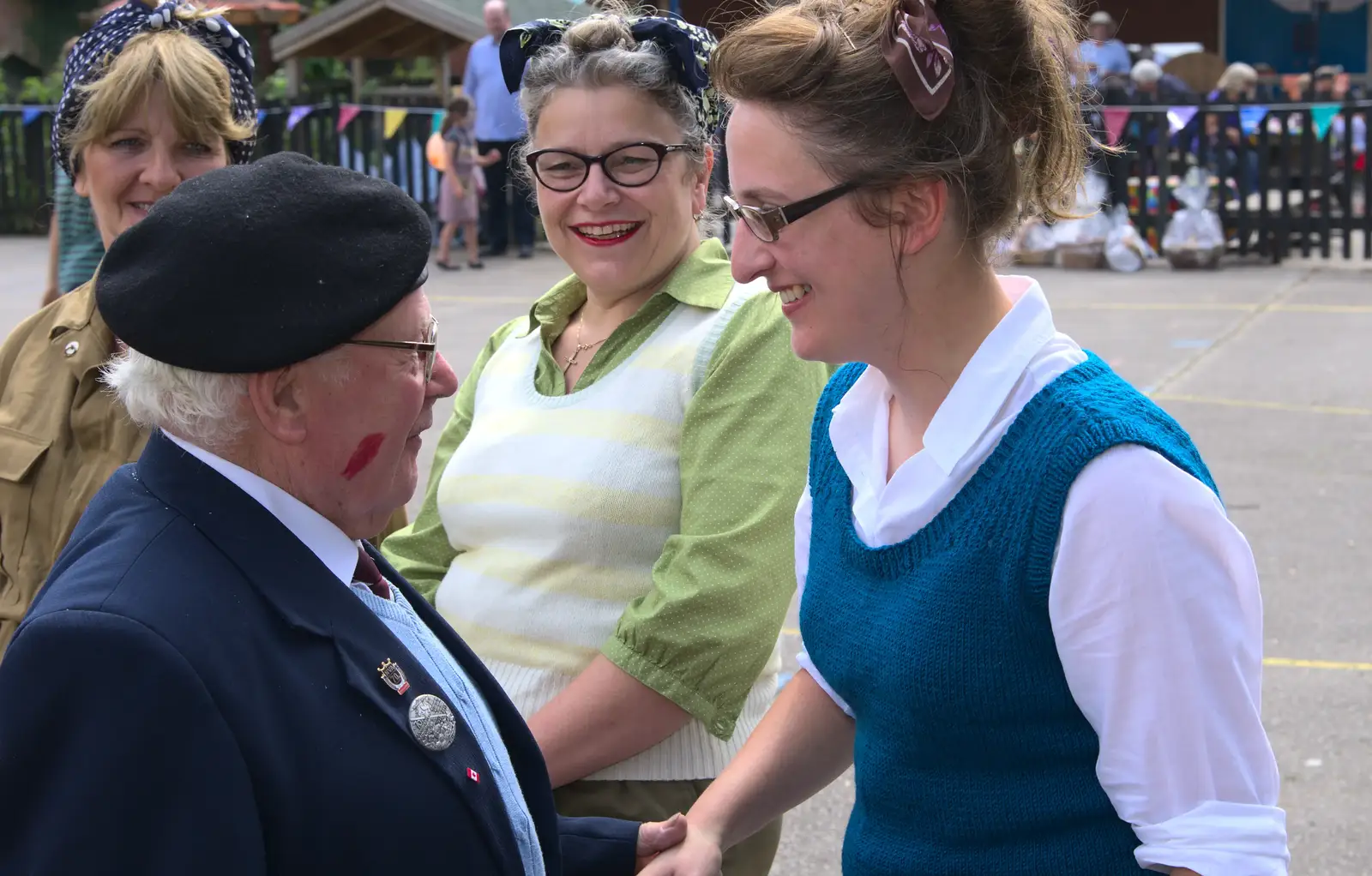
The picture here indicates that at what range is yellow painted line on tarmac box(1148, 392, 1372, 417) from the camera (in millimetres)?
8570

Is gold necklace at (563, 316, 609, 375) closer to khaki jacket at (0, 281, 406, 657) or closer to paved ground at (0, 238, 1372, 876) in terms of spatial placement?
khaki jacket at (0, 281, 406, 657)

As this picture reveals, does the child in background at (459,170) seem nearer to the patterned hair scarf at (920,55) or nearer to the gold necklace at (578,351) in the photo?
the gold necklace at (578,351)

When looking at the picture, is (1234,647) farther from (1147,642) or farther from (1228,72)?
(1228,72)

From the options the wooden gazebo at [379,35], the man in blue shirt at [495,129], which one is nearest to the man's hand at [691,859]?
the man in blue shirt at [495,129]

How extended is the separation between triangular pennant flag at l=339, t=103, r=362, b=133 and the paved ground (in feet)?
7.21

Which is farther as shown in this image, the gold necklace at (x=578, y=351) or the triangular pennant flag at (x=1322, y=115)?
the triangular pennant flag at (x=1322, y=115)

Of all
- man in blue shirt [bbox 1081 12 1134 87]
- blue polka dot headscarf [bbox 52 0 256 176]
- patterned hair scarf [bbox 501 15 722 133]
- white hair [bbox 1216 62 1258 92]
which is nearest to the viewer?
patterned hair scarf [bbox 501 15 722 133]

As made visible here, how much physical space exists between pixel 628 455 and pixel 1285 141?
530 inches

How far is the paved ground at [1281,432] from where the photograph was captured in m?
4.30

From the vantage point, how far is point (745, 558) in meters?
2.30

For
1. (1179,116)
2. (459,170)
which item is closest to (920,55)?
(459,170)

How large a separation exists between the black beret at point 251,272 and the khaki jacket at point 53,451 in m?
1.07

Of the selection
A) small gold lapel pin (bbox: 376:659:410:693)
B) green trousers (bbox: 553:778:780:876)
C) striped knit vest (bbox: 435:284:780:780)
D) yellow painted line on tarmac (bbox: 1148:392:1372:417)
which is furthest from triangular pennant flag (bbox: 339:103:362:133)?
small gold lapel pin (bbox: 376:659:410:693)

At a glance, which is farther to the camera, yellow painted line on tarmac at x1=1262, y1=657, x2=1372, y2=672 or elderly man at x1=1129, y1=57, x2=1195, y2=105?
elderly man at x1=1129, y1=57, x2=1195, y2=105
